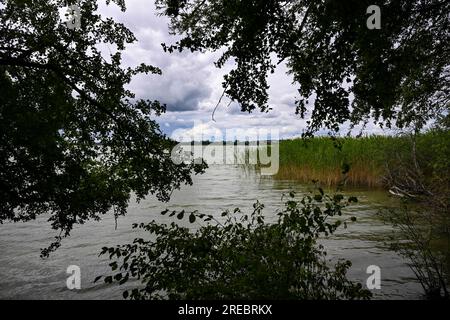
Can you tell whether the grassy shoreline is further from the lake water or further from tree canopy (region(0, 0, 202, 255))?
tree canopy (region(0, 0, 202, 255))

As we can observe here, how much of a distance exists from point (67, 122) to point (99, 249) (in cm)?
432

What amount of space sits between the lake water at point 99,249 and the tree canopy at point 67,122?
1.61 m

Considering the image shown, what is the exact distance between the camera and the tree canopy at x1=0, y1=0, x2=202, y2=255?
5195mm

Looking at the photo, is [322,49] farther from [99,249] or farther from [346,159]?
[346,159]

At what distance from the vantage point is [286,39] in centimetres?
401

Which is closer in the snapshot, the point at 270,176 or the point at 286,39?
the point at 286,39

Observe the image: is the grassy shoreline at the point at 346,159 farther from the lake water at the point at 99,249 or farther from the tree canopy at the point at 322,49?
the tree canopy at the point at 322,49

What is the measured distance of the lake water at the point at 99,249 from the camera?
6598mm

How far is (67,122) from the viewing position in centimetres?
575

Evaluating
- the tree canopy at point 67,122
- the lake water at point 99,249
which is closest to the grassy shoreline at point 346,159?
the lake water at point 99,249

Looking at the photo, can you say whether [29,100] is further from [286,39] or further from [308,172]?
[308,172]

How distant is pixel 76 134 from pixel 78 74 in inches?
38.3

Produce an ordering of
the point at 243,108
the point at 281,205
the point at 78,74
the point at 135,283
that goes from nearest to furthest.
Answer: the point at 243,108 < the point at 78,74 < the point at 135,283 < the point at 281,205
